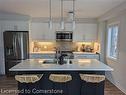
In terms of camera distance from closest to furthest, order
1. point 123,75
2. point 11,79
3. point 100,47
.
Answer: point 123,75 < point 11,79 < point 100,47

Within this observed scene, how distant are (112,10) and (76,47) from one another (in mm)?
2918

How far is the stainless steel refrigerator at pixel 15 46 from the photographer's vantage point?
20.2 feet

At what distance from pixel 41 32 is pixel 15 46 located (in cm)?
133

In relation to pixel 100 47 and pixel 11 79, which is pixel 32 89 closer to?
pixel 11 79

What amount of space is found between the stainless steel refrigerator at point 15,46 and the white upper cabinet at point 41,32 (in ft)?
2.28

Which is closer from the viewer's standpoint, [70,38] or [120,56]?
[120,56]

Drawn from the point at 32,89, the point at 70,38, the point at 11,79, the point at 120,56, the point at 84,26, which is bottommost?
the point at 11,79

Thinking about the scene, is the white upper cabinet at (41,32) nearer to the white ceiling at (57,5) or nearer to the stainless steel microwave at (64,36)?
the stainless steel microwave at (64,36)

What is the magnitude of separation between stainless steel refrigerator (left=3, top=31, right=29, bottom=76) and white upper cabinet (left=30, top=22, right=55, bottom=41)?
70 cm

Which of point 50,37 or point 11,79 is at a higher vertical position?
point 50,37

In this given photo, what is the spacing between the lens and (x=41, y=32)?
6.90 meters

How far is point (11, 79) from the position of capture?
19.5 feet

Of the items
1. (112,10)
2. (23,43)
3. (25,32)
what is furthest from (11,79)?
(112,10)

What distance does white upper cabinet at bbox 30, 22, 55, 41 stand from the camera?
6879 millimetres
